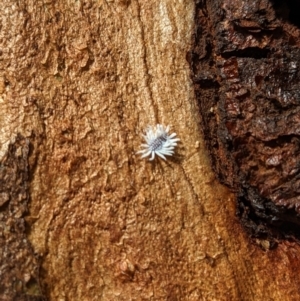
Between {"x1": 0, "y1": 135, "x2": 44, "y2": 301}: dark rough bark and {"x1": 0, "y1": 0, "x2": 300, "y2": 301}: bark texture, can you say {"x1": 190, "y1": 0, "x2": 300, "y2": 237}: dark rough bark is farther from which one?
{"x1": 0, "y1": 135, "x2": 44, "y2": 301}: dark rough bark

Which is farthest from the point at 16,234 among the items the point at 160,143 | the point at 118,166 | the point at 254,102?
the point at 254,102

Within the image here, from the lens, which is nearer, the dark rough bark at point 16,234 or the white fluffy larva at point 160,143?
the dark rough bark at point 16,234

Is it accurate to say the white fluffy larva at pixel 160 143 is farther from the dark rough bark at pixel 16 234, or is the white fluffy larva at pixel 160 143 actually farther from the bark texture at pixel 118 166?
the dark rough bark at pixel 16 234

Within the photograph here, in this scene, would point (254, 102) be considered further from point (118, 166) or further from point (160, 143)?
point (118, 166)

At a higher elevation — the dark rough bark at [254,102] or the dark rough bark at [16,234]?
the dark rough bark at [254,102]

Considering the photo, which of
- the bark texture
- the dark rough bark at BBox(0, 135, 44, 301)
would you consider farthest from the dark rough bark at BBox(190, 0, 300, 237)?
the dark rough bark at BBox(0, 135, 44, 301)

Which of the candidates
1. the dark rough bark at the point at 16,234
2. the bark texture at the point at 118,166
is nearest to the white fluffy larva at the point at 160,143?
the bark texture at the point at 118,166
